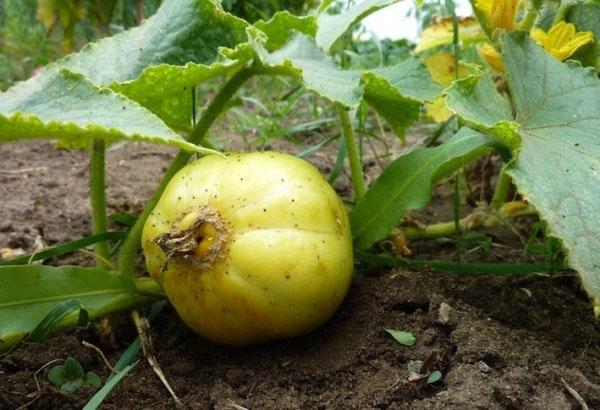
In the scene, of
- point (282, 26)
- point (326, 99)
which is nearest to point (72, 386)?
point (326, 99)

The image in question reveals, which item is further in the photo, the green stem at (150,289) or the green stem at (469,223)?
the green stem at (469,223)


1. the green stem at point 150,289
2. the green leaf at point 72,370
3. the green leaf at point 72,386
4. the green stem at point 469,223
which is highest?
the green stem at point 469,223

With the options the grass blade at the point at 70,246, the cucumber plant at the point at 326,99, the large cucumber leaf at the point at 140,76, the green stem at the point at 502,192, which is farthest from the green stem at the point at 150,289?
the green stem at the point at 502,192

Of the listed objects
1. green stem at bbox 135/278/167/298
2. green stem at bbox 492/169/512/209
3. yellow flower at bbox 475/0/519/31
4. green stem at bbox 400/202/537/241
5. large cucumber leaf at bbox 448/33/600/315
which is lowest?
green stem at bbox 135/278/167/298

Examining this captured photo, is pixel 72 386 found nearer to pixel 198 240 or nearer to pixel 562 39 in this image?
pixel 198 240

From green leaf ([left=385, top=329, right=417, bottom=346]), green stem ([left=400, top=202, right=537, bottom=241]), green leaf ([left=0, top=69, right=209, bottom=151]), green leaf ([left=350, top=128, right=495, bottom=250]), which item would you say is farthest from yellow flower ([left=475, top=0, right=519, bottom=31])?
green leaf ([left=0, top=69, right=209, bottom=151])

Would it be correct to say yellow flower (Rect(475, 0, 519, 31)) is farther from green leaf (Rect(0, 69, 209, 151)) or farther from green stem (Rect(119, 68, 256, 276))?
green leaf (Rect(0, 69, 209, 151))

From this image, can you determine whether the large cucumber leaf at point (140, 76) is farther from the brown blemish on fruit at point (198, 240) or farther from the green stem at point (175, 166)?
the brown blemish on fruit at point (198, 240)
